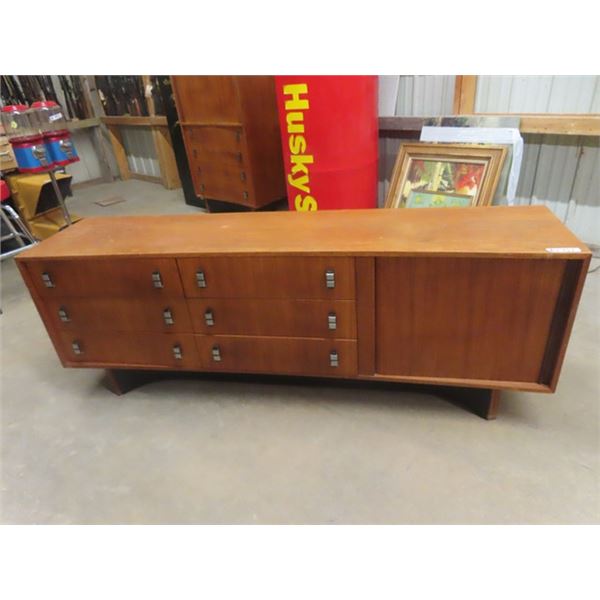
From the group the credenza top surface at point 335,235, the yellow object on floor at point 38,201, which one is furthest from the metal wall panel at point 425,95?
the yellow object on floor at point 38,201

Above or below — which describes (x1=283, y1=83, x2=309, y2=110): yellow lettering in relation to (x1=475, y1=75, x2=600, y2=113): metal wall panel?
above

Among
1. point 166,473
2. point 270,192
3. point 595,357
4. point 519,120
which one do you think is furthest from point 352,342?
point 270,192

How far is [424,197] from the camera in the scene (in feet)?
8.95

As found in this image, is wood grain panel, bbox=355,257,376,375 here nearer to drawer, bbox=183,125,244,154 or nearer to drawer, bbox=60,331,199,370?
drawer, bbox=60,331,199,370

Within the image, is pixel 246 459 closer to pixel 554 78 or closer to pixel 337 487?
pixel 337 487

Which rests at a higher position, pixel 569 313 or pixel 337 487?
pixel 569 313

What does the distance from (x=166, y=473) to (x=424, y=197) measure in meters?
2.17

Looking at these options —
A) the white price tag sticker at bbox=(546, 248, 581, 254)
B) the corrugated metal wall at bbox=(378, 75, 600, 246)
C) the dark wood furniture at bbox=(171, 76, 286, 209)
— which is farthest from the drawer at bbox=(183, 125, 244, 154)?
the white price tag sticker at bbox=(546, 248, 581, 254)

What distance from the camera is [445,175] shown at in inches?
105

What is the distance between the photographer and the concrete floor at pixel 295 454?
1.41 meters

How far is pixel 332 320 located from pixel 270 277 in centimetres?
28

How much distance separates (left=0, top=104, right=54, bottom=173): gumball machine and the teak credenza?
5.33 ft

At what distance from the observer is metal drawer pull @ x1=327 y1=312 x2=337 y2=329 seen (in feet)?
5.17

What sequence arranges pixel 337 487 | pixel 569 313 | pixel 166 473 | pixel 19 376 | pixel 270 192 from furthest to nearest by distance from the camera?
1. pixel 270 192
2. pixel 19 376
3. pixel 166 473
4. pixel 337 487
5. pixel 569 313
